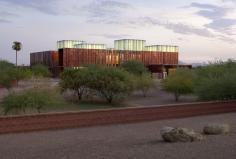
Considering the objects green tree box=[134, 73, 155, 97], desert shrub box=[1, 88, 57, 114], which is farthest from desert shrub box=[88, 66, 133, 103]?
desert shrub box=[1, 88, 57, 114]

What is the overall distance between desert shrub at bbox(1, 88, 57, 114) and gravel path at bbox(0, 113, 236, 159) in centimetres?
840

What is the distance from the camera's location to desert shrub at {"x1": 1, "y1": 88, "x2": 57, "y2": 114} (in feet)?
101

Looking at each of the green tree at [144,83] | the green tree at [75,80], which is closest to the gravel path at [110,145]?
the green tree at [75,80]

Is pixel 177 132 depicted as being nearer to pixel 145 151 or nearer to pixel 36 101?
pixel 145 151

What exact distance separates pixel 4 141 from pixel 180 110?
42.3ft

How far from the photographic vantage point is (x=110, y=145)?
16.4 m

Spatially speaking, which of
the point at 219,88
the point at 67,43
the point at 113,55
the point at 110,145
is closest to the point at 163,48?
the point at 113,55

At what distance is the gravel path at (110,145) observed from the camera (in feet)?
44.4

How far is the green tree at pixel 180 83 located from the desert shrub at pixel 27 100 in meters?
22.9

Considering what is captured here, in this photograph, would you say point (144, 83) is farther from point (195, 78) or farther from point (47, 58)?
point (47, 58)

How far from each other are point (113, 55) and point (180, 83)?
83267mm

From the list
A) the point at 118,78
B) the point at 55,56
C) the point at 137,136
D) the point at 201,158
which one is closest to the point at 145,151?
the point at 201,158

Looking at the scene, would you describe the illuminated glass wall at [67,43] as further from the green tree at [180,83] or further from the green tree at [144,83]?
the green tree at [180,83]

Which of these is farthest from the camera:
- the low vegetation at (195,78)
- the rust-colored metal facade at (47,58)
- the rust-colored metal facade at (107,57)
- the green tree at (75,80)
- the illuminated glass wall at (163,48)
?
the illuminated glass wall at (163,48)
